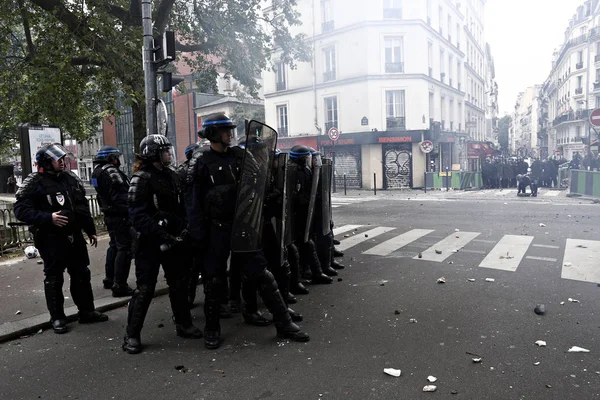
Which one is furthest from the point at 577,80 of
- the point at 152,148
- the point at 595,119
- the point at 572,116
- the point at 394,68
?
the point at 152,148

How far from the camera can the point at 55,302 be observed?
444cm

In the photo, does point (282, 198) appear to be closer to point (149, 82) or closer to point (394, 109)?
point (149, 82)

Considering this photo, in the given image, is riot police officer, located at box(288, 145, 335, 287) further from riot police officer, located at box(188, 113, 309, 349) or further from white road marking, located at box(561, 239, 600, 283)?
white road marking, located at box(561, 239, 600, 283)

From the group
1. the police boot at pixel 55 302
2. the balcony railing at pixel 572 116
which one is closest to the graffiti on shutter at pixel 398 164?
the police boot at pixel 55 302

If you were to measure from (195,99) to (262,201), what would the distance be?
36.5 meters

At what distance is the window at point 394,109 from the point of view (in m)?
26.8

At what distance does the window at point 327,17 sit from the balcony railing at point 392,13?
3012mm

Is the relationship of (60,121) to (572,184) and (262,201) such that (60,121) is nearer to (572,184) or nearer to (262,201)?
(262,201)

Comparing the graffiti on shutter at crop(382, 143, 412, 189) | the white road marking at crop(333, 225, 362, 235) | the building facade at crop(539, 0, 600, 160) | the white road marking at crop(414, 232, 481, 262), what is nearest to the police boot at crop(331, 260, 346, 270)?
the white road marking at crop(414, 232, 481, 262)

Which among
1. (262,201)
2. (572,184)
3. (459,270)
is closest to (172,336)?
(262,201)

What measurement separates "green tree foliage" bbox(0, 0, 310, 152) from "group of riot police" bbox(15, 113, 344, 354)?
4.12 meters

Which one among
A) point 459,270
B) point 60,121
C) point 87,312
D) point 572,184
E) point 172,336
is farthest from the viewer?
point 572,184

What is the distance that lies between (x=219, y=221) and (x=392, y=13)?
25.4 meters

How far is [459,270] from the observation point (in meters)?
6.30
